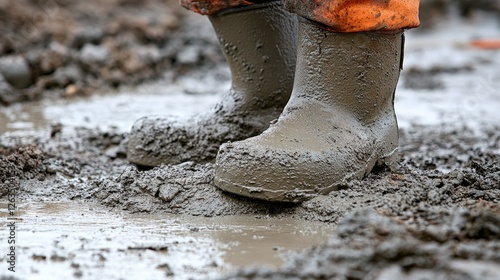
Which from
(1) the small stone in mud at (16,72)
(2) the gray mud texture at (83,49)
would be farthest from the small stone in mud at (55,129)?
(1) the small stone in mud at (16,72)

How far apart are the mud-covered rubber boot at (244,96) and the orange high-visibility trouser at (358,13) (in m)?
0.31

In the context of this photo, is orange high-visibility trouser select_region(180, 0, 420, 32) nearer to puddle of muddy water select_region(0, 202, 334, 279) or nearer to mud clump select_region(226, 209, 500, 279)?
puddle of muddy water select_region(0, 202, 334, 279)

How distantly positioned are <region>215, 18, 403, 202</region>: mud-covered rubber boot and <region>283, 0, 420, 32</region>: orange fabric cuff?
0.05 meters

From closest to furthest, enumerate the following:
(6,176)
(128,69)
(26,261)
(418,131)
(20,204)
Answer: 1. (26,261)
2. (20,204)
3. (6,176)
4. (418,131)
5. (128,69)

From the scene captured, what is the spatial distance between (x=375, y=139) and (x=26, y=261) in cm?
103

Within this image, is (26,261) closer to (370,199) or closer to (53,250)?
(53,250)

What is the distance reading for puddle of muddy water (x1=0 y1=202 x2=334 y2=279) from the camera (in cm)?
149

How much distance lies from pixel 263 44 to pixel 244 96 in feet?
0.60

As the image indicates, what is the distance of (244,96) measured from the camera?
7.90 feet

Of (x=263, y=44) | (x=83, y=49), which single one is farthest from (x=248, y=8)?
(x=83, y=49)

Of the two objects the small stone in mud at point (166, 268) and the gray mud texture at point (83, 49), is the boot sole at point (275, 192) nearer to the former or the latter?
the small stone in mud at point (166, 268)

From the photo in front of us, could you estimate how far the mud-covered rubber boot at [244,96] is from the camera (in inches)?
92.5

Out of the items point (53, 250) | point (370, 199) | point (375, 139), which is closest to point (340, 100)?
point (375, 139)

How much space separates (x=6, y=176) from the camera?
2139 millimetres
